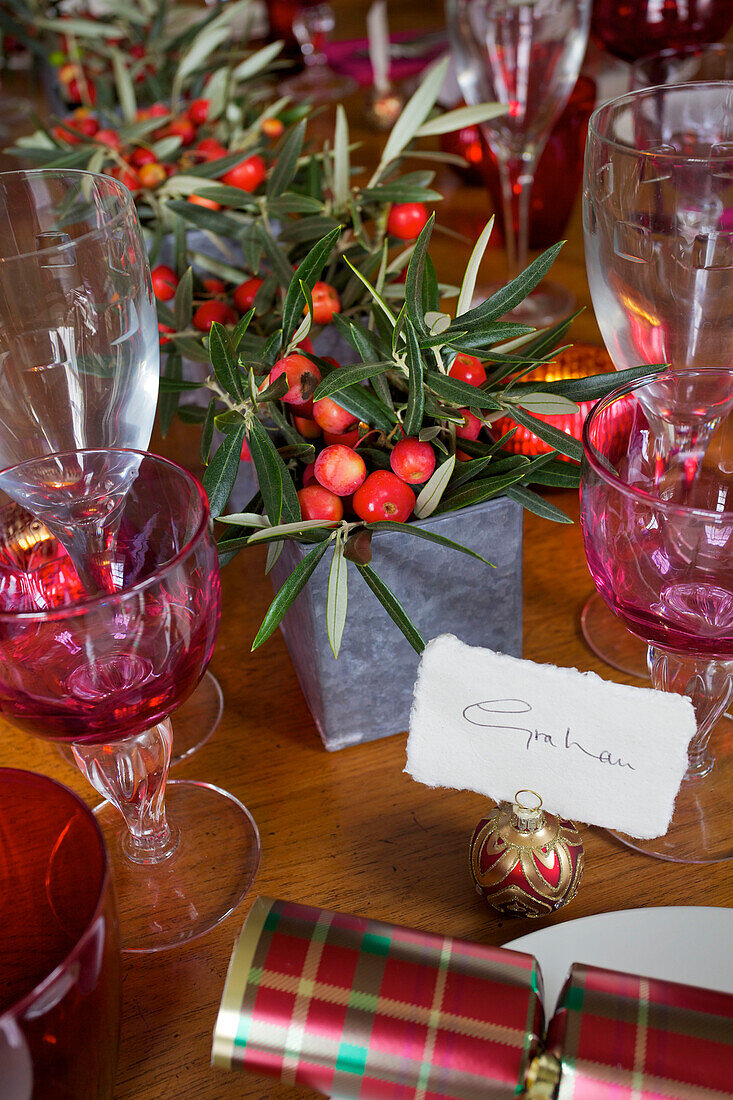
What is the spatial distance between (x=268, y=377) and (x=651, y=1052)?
0.97 feet

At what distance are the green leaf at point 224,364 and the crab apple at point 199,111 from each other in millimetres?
530

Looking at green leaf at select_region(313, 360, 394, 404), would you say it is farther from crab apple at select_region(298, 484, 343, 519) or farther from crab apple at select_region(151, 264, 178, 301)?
crab apple at select_region(151, 264, 178, 301)

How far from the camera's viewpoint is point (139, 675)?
0.36 m

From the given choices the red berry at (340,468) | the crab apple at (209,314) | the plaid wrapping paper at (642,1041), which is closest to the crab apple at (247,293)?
the crab apple at (209,314)

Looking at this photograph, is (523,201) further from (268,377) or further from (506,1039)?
(506,1039)

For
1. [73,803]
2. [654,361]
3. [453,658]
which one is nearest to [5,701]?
[73,803]

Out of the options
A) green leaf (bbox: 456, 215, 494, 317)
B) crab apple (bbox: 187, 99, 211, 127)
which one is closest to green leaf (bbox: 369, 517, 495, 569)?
green leaf (bbox: 456, 215, 494, 317)

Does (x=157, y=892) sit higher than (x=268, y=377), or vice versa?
(x=268, y=377)

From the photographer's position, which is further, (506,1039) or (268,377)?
(268,377)

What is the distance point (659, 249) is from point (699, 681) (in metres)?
0.19

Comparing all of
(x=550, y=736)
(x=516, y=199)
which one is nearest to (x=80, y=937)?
(x=550, y=736)

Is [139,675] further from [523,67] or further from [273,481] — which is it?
[523,67]

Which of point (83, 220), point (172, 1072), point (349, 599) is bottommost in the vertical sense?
point (172, 1072)

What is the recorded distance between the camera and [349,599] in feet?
1.39
